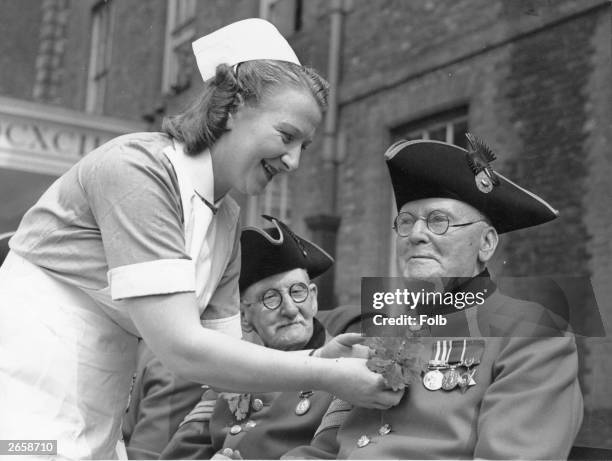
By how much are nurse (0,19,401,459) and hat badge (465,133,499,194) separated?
50cm

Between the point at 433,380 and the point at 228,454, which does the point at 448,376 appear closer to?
the point at 433,380

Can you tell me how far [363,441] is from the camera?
5.82 feet

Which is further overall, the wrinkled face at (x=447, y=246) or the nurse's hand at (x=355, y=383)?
the wrinkled face at (x=447, y=246)

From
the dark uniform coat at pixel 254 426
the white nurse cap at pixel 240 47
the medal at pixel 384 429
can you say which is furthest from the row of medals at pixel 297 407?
the white nurse cap at pixel 240 47

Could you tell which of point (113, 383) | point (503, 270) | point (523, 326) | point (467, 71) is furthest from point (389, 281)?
point (467, 71)

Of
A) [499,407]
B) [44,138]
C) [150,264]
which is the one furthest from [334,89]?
[150,264]

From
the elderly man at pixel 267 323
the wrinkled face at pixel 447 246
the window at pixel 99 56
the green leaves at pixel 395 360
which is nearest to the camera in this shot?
the green leaves at pixel 395 360

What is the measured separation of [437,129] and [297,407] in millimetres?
817

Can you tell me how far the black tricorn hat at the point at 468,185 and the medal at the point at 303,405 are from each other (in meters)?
0.59

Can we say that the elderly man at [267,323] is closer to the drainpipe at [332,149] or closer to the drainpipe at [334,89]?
the drainpipe at [332,149]

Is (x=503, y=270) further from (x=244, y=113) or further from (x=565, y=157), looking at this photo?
(x=244, y=113)

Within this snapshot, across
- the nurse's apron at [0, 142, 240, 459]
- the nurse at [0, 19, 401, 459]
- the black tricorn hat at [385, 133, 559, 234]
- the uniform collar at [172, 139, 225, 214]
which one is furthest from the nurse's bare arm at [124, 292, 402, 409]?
the black tricorn hat at [385, 133, 559, 234]

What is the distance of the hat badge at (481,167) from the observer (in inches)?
75.7

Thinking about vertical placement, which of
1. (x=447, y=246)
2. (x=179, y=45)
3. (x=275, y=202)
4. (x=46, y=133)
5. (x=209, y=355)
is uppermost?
(x=179, y=45)
